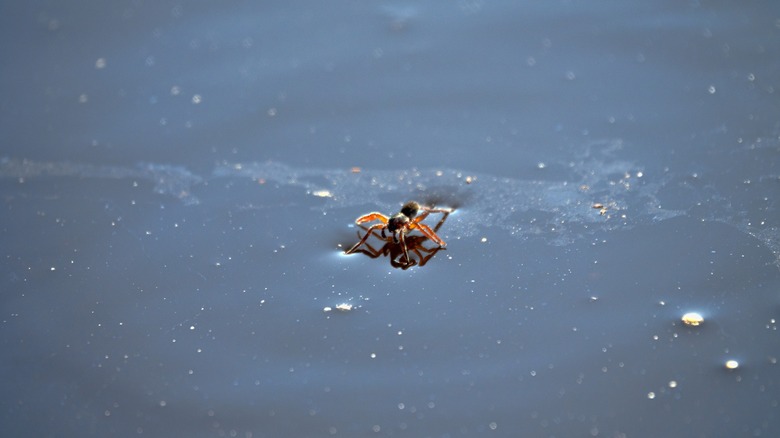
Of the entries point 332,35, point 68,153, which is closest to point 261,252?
point 68,153

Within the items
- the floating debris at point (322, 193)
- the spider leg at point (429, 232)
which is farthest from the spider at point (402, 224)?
the floating debris at point (322, 193)

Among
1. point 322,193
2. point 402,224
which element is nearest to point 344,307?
point 402,224

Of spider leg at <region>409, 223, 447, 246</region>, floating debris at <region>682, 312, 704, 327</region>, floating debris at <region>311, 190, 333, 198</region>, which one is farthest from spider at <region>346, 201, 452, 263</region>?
floating debris at <region>682, 312, 704, 327</region>

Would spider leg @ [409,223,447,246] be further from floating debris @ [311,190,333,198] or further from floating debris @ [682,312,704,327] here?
floating debris @ [682,312,704,327]

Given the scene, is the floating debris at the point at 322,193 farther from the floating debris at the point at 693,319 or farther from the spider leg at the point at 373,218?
the floating debris at the point at 693,319

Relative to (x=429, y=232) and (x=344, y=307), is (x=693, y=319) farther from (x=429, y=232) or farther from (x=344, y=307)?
(x=344, y=307)

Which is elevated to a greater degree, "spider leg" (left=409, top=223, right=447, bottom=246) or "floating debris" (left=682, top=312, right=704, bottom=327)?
"spider leg" (left=409, top=223, right=447, bottom=246)

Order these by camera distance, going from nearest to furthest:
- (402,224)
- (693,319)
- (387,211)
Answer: (693,319) < (402,224) < (387,211)
